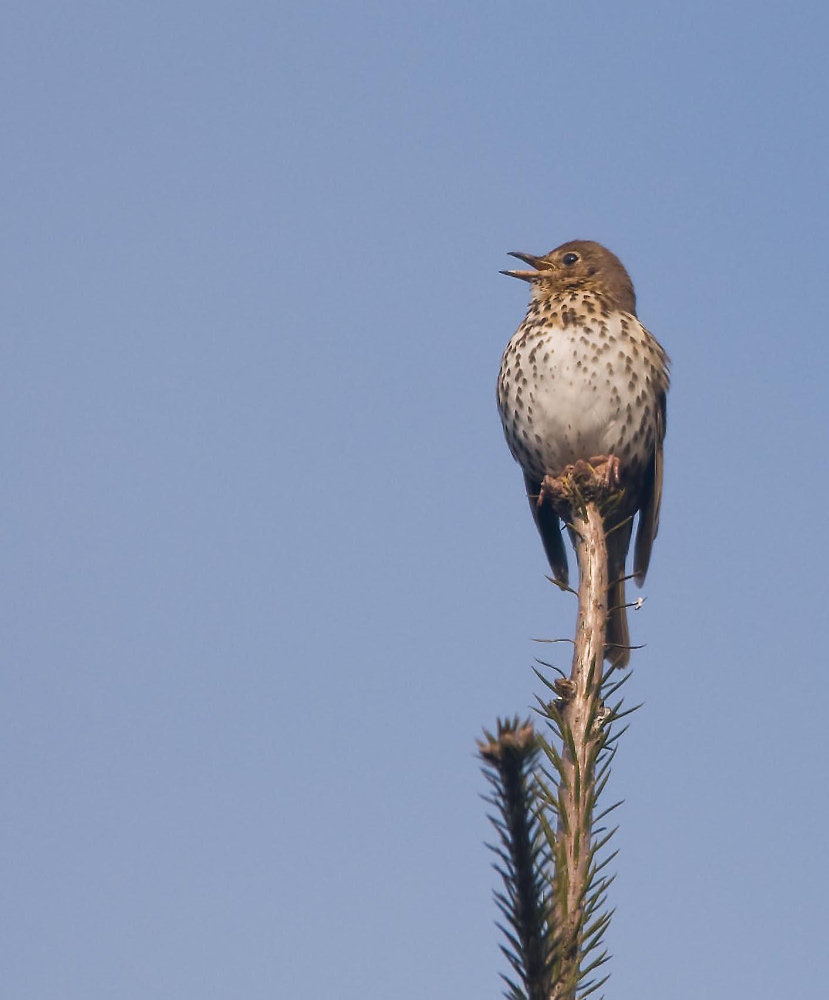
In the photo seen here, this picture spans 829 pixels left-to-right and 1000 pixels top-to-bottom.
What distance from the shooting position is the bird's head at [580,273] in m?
7.80

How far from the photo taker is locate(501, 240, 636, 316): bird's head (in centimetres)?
780

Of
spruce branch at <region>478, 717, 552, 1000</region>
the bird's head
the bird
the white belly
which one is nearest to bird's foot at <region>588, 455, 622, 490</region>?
the bird

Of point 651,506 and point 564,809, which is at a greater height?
point 651,506

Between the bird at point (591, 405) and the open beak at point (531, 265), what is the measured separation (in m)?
0.17

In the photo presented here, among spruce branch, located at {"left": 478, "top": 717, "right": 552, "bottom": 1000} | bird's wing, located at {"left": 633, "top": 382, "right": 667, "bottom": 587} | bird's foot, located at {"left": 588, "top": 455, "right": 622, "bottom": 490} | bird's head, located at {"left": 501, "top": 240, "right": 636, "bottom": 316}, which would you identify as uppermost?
bird's head, located at {"left": 501, "top": 240, "right": 636, "bottom": 316}

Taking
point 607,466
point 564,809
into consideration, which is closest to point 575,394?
point 607,466

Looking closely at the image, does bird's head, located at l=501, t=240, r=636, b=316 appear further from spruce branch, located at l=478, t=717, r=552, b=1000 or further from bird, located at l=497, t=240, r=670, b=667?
spruce branch, located at l=478, t=717, r=552, b=1000

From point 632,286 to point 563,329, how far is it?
1312 millimetres

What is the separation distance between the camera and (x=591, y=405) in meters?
6.79

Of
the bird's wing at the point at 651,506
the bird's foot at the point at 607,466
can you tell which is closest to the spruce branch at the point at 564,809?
the bird's foot at the point at 607,466

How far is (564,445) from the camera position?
6848 mm

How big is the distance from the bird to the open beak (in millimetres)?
169

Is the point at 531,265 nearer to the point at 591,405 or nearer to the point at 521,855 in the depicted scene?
the point at 591,405

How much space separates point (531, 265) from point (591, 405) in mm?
1638
